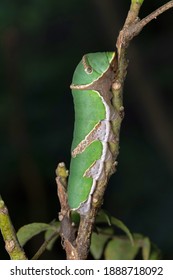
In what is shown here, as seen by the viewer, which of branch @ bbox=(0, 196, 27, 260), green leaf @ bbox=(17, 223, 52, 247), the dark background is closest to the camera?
branch @ bbox=(0, 196, 27, 260)

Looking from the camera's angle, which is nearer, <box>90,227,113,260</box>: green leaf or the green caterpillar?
the green caterpillar

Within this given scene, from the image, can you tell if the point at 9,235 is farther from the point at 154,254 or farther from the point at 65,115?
the point at 65,115

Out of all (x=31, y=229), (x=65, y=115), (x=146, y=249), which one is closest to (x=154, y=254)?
(x=146, y=249)

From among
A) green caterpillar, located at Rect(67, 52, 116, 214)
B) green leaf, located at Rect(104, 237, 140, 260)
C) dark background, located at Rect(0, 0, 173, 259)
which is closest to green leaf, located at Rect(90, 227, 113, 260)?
green leaf, located at Rect(104, 237, 140, 260)

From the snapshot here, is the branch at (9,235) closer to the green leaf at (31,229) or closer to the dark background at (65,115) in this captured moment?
the green leaf at (31,229)

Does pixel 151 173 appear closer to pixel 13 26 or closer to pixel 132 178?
pixel 132 178

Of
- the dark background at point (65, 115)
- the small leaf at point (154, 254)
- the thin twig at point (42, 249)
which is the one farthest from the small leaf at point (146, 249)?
the dark background at point (65, 115)

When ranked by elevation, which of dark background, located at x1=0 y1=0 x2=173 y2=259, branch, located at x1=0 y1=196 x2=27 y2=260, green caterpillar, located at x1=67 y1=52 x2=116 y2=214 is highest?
green caterpillar, located at x1=67 y1=52 x2=116 y2=214

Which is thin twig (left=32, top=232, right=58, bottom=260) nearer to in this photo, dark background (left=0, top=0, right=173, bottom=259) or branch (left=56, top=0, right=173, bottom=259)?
branch (left=56, top=0, right=173, bottom=259)
